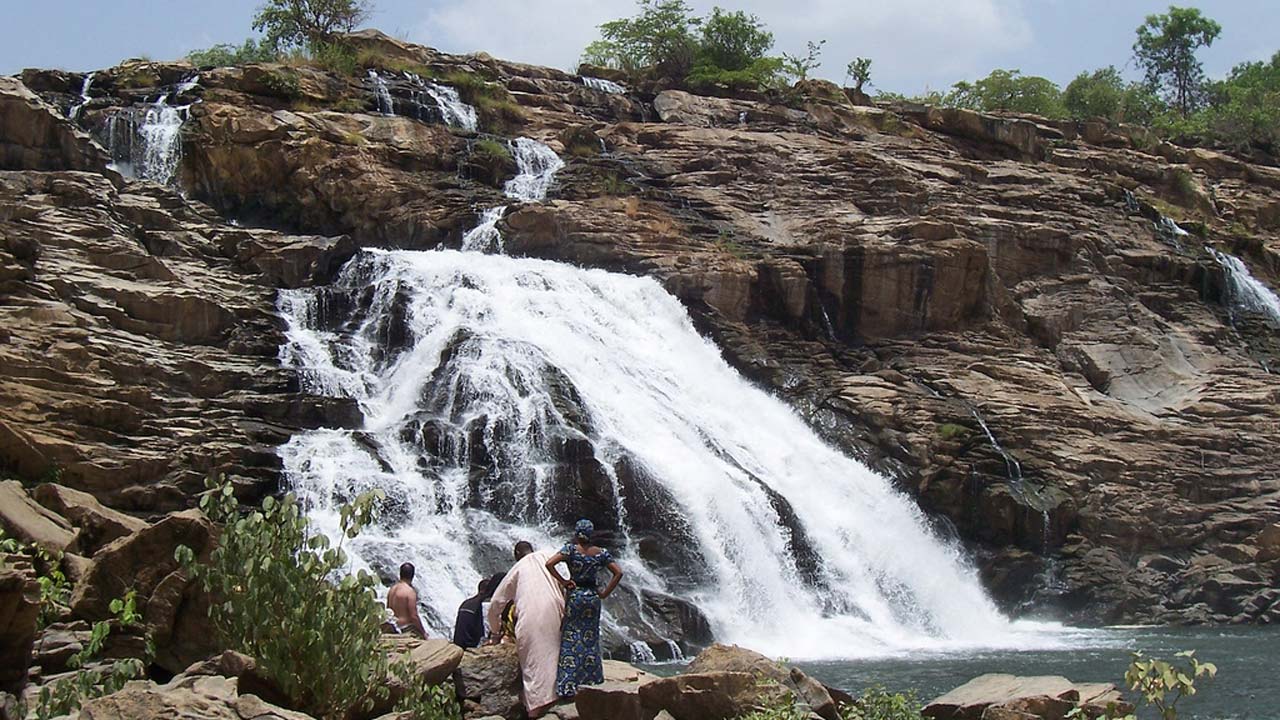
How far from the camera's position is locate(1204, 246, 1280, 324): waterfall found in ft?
114

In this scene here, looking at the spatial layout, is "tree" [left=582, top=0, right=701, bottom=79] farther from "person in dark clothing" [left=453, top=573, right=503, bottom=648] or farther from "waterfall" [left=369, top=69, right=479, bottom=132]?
"person in dark clothing" [left=453, top=573, right=503, bottom=648]

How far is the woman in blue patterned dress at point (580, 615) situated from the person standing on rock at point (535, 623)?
0.24 ft

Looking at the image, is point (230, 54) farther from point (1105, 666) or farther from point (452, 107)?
point (1105, 666)

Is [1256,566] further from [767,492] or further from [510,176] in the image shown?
[510,176]

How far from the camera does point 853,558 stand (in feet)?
76.6

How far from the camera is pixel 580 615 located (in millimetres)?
9938

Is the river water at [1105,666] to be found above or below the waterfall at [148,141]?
below

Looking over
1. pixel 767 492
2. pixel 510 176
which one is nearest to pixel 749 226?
pixel 510 176

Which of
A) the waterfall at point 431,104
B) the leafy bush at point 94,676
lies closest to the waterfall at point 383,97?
the waterfall at point 431,104

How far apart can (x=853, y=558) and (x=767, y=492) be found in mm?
2206

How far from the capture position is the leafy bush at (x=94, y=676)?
21.9 feet

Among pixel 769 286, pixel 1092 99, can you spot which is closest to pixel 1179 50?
pixel 1092 99

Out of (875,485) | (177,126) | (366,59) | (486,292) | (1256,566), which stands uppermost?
(366,59)

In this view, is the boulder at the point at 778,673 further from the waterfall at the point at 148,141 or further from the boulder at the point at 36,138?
the waterfall at the point at 148,141
